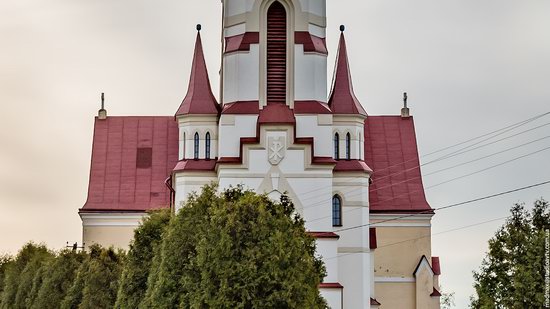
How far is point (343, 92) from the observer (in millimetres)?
83000

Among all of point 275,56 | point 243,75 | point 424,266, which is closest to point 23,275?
point 243,75

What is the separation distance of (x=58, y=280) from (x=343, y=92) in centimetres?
1865

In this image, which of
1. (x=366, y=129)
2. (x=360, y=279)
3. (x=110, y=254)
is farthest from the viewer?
(x=366, y=129)

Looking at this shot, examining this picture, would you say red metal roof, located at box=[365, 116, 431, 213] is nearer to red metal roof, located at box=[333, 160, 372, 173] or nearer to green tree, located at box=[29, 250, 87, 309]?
red metal roof, located at box=[333, 160, 372, 173]

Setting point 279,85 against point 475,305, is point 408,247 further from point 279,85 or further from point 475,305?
point 475,305

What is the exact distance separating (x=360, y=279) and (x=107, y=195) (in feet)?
65.2

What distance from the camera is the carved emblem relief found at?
7756cm

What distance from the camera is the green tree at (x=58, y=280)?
78875 millimetres

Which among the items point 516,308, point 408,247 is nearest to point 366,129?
point 408,247

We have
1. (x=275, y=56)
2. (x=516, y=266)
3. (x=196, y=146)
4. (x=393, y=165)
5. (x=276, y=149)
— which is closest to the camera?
(x=516, y=266)

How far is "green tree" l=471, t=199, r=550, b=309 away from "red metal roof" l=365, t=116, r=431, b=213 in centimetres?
3878

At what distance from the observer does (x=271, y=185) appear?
253ft

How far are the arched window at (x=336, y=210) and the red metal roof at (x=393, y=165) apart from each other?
9.82 meters

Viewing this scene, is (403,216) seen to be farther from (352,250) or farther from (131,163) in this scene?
(131,163)
